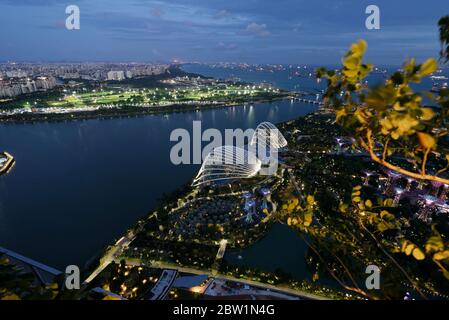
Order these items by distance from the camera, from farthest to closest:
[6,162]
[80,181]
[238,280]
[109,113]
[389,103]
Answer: [109,113] → [6,162] → [80,181] → [238,280] → [389,103]

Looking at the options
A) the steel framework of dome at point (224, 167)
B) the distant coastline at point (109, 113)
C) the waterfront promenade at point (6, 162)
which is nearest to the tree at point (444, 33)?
the steel framework of dome at point (224, 167)

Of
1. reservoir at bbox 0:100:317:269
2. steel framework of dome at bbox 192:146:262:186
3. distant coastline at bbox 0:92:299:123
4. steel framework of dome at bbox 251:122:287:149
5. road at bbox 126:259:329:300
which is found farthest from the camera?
distant coastline at bbox 0:92:299:123

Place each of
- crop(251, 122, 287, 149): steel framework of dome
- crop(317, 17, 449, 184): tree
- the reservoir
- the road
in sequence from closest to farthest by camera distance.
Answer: crop(317, 17, 449, 184): tree
the road
the reservoir
crop(251, 122, 287, 149): steel framework of dome

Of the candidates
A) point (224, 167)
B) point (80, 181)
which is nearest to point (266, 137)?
point (224, 167)

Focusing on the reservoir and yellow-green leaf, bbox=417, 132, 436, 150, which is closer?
yellow-green leaf, bbox=417, 132, 436, 150

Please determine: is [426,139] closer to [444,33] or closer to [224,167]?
[444,33]

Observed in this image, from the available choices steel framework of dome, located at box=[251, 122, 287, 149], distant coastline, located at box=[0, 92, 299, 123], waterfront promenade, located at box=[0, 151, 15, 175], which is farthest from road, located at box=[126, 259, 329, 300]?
distant coastline, located at box=[0, 92, 299, 123]

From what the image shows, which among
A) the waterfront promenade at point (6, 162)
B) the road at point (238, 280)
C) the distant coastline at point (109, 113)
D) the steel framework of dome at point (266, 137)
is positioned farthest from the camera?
the distant coastline at point (109, 113)

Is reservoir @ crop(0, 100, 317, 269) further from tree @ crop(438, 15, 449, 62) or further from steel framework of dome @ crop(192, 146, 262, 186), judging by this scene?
tree @ crop(438, 15, 449, 62)

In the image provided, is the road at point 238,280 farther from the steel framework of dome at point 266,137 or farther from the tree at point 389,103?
the steel framework of dome at point 266,137
